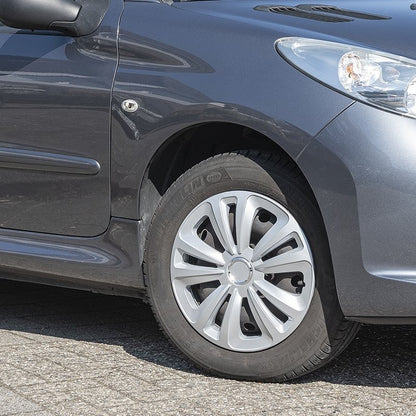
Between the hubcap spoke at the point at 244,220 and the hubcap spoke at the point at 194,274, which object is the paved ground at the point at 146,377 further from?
the hubcap spoke at the point at 244,220

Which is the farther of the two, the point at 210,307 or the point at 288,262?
the point at 210,307

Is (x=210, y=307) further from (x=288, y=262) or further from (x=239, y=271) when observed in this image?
(x=288, y=262)

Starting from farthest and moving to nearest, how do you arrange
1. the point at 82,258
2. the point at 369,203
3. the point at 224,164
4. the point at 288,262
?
the point at 82,258
the point at 224,164
the point at 288,262
the point at 369,203

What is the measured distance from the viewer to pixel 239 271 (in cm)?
394

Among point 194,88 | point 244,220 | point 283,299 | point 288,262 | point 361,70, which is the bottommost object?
point 283,299

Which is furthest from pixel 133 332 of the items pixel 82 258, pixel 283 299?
pixel 283 299

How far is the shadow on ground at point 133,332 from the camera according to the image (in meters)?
4.17

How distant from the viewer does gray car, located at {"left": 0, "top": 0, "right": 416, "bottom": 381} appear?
144 inches

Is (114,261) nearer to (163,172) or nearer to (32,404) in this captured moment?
(163,172)

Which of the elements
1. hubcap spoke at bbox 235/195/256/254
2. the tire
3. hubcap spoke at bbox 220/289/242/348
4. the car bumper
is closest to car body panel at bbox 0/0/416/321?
the car bumper

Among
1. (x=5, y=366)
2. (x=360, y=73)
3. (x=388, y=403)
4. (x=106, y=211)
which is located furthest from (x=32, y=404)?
(x=360, y=73)

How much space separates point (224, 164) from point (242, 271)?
1.16 ft

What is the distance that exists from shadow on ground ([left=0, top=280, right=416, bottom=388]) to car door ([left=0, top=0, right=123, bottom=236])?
0.52 metres

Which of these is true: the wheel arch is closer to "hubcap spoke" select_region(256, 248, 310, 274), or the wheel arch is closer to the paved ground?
"hubcap spoke" select_region(256, 248, 310, 274)
